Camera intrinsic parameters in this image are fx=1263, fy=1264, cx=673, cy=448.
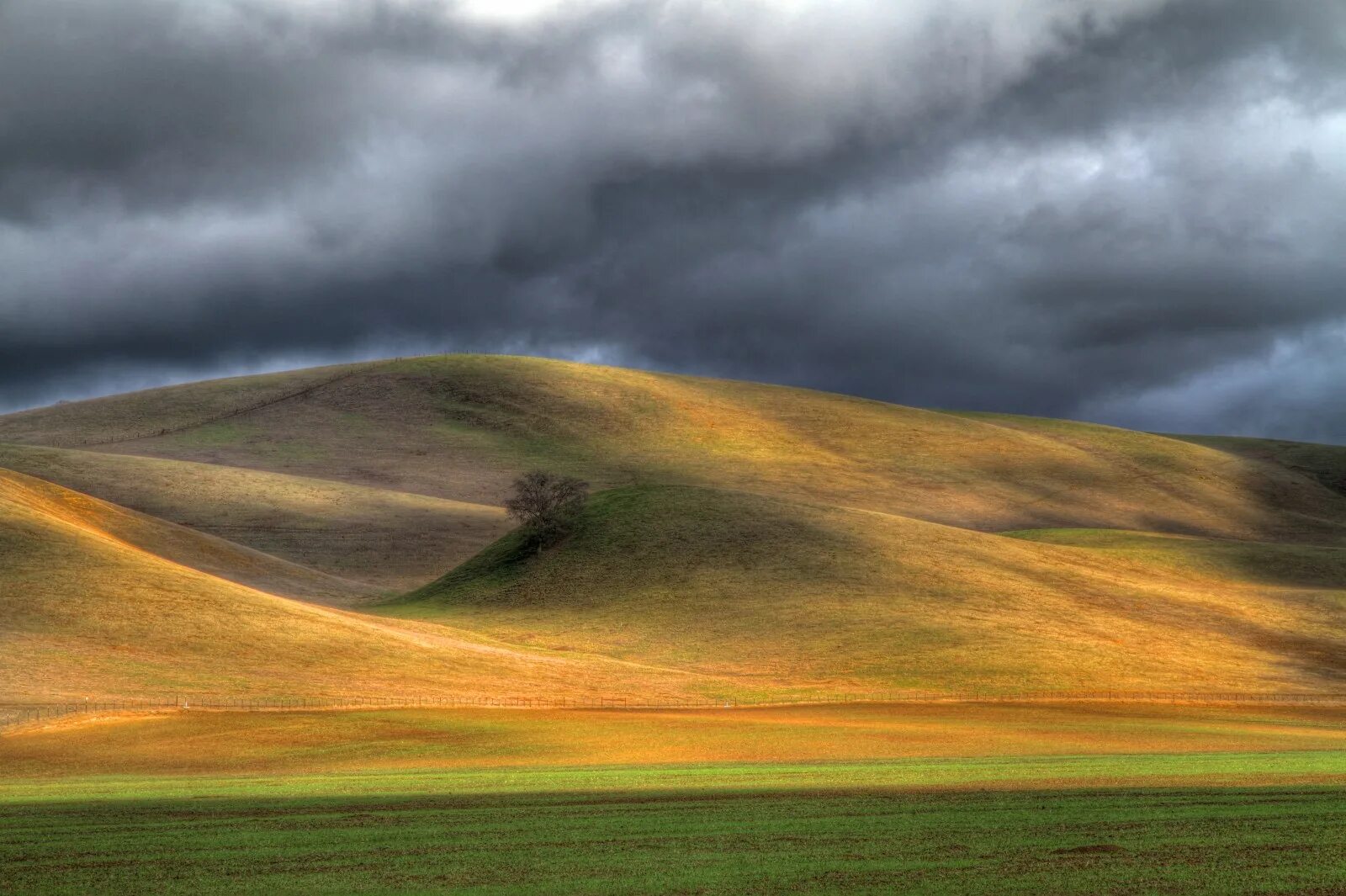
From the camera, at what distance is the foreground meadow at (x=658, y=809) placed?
17938mm

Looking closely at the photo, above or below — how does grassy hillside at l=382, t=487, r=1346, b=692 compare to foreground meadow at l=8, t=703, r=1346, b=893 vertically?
above

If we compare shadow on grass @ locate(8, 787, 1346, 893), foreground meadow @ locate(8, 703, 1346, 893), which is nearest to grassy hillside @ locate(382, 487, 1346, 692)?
foreground meadow @ locate(8, 703, 1346, 893)

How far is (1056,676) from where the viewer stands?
5969 cm

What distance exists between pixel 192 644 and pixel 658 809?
123ft

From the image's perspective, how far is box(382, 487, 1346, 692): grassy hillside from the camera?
62.5 metres

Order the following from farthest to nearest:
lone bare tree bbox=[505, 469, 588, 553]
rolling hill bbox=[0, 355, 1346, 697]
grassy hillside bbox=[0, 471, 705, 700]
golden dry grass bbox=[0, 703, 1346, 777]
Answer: lone bare tree bbox=[505, 469, 588, 553] < rolling hill bbox=[0, 355, 1346, 697] < grassy hillside bbox=[0, 471, 705, 700] < golden dry grass bbox=[0, 703, 1346, 777]

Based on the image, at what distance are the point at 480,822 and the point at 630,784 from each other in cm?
598

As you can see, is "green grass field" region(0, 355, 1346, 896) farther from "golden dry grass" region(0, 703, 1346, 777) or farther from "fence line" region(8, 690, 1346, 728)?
"fence line" region(8, 690, 1346, 728)

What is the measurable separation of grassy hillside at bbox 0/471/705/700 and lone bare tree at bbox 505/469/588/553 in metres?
23.6

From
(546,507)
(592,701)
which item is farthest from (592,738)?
(546,507)

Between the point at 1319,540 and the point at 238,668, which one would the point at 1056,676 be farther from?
the point at 1319,540

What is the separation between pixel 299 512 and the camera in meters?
109

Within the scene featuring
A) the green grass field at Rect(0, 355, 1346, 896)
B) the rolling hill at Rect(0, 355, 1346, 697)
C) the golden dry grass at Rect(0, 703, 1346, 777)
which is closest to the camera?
the green grass field at Rect(0, 355, 1346, 896)

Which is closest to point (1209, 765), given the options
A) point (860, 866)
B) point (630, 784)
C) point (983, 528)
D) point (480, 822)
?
point (630, 784)
